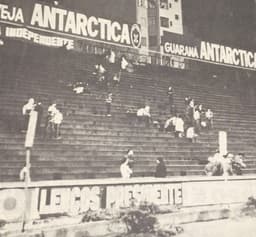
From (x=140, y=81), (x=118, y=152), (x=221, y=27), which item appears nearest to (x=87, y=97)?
(x=118, y=152)

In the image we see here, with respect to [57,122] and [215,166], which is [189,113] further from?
[57,122]

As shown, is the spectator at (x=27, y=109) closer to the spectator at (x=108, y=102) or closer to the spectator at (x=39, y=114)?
the spectator at (x=39, y=114)

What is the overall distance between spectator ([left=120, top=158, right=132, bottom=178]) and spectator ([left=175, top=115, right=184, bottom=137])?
0.60 metres

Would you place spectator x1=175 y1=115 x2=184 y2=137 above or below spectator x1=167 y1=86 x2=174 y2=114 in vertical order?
below

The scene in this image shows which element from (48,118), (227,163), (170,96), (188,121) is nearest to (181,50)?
(170,96)

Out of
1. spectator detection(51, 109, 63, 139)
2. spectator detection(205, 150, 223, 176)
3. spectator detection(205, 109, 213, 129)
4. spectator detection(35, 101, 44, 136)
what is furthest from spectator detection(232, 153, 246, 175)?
spectator detection(35, 101, 44, 136)

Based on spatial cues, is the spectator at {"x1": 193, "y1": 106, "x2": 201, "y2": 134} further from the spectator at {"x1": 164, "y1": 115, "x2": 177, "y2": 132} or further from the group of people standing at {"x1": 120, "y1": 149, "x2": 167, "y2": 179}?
the group of people standing at {"x1": 120, "y1": 149, "x2": 167, "y2": 179}

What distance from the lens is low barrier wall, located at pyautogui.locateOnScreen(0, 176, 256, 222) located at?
2.28 m

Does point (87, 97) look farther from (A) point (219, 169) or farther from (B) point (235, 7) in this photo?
(B) point (235, 7)

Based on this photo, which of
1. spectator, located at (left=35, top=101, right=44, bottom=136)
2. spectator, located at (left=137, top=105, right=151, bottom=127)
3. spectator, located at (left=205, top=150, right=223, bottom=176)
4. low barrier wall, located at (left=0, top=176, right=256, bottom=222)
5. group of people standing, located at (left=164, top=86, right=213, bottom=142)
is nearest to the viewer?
low barrier wall, located at (left=0, top=176, right=256, bottom=222)

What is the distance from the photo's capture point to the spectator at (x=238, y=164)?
10.2ft

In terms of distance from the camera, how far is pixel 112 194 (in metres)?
2.56

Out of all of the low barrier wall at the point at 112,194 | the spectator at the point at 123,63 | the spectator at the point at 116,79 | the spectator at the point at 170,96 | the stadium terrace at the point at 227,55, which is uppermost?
the stadium terrace at the point at 227,55

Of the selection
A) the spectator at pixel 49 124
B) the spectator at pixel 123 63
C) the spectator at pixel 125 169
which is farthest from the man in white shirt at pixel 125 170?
the spectator at pixel 123 63
